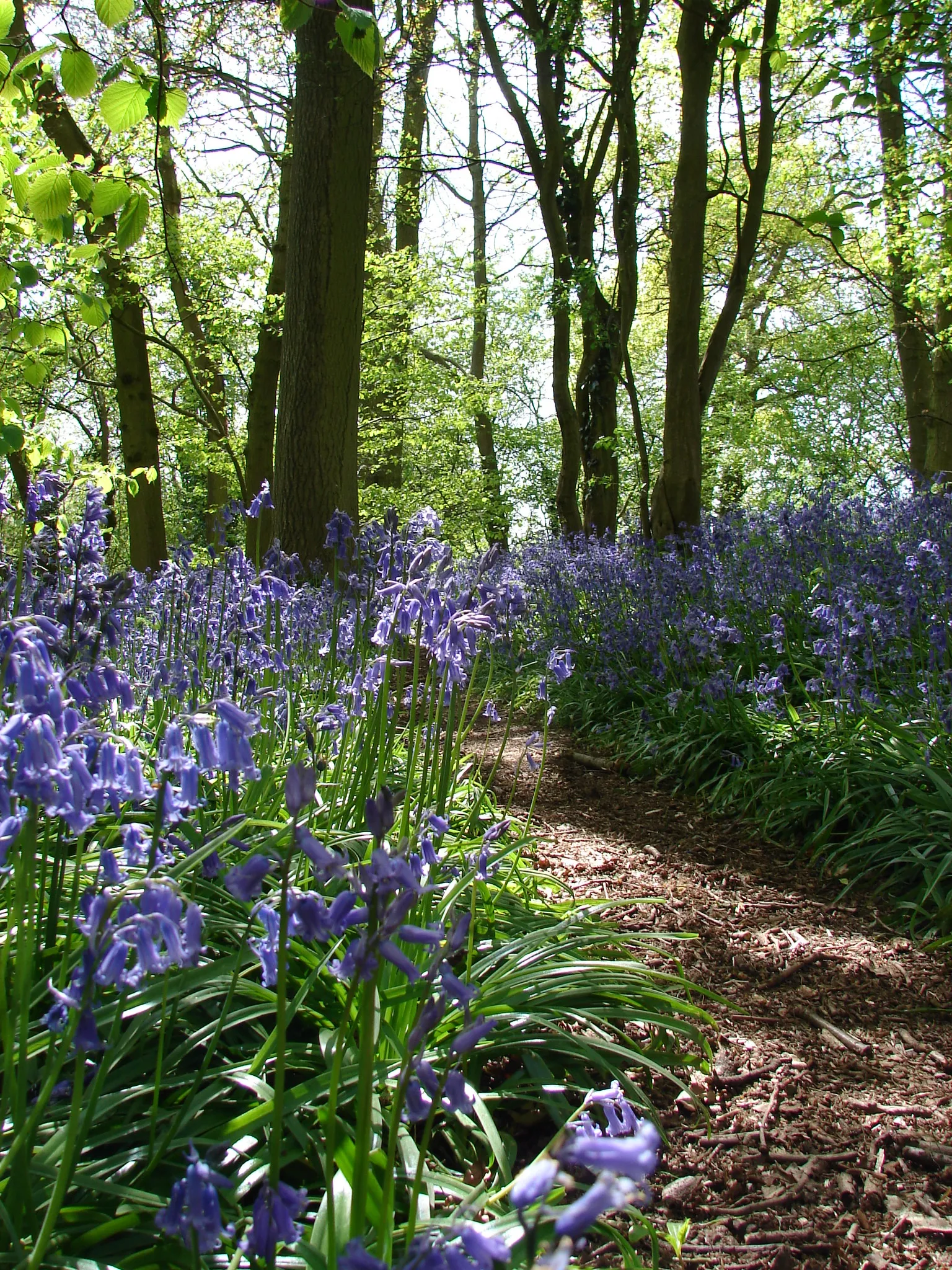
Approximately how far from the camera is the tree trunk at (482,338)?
18.8 metres

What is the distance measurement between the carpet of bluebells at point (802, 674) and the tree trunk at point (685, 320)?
0.57 metres

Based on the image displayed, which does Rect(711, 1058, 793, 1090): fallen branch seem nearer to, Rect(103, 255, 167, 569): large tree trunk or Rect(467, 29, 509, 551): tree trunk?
Rect(103, 255, 167, 569): large tree trunk

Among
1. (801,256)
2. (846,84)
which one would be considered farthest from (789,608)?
(801,256)

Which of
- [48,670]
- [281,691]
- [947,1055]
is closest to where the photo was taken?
[48,670]

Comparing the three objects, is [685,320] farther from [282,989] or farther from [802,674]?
[282,989]

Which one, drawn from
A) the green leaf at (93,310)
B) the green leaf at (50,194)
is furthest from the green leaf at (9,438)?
the green leaf at (50,194)

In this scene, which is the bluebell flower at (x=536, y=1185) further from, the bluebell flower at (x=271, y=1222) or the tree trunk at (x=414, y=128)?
the tree trunk at (x=414, y=128)

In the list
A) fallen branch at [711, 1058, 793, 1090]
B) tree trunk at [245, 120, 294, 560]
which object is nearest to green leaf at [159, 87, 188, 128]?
fallen branch at [711, 1058, 793, 1090]

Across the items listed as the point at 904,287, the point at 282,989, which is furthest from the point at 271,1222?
the point at 904,287

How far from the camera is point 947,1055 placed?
7.89 ft

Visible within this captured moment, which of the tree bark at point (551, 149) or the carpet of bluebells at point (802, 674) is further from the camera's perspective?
the tree bark at point (551, 149)

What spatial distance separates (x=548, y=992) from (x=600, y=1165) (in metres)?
1.58

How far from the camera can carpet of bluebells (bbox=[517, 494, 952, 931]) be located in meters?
3.66

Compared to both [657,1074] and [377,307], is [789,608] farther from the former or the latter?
[377,307]
